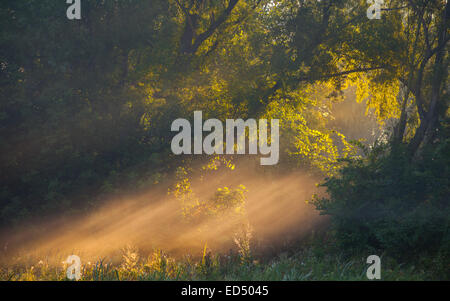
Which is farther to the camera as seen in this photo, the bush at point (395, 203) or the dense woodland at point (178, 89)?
the dense woodland at point (178, 89)

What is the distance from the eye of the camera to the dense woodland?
1143 centimetres

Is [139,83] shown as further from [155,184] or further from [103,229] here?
[103,229]

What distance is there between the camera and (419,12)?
481 inches

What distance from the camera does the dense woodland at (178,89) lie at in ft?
37.5

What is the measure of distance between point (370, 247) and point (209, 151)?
681 centimetres

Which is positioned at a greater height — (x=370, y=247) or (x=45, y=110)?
(x=45, y=110)

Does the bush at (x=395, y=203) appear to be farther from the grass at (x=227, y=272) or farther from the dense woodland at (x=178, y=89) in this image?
the grass at (x=227, y=272)

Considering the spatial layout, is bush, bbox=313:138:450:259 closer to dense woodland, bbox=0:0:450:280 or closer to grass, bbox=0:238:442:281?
dense woodland, bbox=0:0:450:280

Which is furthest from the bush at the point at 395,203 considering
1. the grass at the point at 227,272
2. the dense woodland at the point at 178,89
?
the grass at the point at 227,272

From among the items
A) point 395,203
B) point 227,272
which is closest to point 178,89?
point 227,272

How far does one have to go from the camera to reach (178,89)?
1475cm

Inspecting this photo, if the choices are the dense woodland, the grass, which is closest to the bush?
the dense woodland
